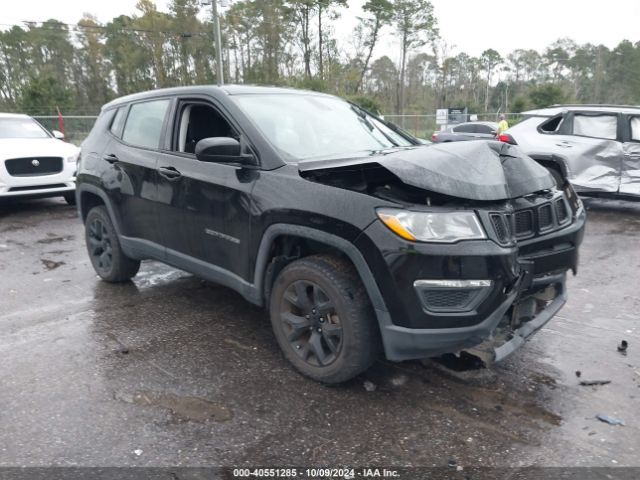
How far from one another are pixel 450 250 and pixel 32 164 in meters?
8.27

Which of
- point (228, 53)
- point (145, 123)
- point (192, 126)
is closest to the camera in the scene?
point (192, 126)

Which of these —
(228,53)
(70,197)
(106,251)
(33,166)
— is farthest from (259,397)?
(228,53)

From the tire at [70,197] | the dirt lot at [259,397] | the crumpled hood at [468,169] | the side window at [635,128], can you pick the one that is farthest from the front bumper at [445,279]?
the tire at [70,197]

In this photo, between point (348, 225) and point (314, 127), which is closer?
point (348, 225)

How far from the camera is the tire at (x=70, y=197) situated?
9137 millimetres

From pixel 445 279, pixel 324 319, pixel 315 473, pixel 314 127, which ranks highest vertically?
pixel 314 127

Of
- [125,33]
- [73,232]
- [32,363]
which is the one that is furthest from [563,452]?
[125,33]

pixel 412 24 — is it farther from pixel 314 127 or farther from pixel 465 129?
pixel 314 127

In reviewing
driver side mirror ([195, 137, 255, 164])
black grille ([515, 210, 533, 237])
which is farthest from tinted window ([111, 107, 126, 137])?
black grille ([515, 210, 533, 237])

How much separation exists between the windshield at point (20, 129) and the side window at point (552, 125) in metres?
9.21

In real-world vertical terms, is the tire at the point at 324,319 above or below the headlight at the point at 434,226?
below

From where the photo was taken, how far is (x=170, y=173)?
382cm

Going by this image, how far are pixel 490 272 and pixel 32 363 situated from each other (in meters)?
3.02

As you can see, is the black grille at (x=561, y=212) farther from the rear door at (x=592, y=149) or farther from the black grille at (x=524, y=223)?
the rear door at (x=592, y=149)
